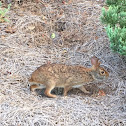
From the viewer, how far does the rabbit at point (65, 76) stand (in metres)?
6.18

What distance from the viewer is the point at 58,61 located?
712 centimetres

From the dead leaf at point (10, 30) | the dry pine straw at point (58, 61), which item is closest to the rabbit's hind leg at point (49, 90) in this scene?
the dry pine straw at point (58, 61)

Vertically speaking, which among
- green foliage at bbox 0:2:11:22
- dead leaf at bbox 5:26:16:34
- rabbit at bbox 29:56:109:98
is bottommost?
rabbit at bbox 29:56:109:98

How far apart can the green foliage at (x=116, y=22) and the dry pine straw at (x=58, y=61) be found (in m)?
0.79

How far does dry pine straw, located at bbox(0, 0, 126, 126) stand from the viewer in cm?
525

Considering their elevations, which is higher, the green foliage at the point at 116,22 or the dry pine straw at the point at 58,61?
the green foliage at the point at 116,22

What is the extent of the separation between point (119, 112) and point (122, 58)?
6.34ft

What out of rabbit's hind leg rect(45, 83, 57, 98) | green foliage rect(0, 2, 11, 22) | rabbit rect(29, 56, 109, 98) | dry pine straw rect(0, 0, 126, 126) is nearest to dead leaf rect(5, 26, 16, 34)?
dry pine straw rect(0, 0, 126, 126)

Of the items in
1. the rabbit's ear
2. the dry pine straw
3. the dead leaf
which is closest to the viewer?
the dry pine straw

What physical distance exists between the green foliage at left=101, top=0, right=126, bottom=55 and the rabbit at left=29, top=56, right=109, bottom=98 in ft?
1.79

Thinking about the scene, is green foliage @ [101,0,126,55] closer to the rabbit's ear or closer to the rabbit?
the rabbit's ear

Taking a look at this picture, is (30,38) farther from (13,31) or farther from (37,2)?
(37,2)

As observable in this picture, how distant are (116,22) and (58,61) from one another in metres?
1.65

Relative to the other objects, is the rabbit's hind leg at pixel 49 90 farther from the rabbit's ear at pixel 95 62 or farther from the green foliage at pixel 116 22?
the green foliage at pixel 116 22
